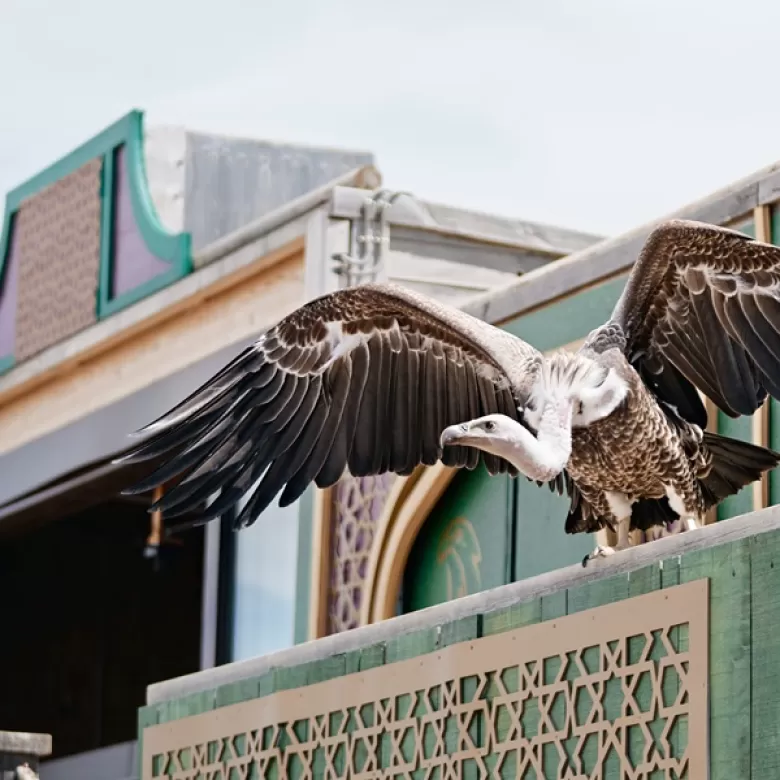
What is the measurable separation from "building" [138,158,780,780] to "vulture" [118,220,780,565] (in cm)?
52

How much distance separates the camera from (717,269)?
9516mm

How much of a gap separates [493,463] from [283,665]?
4.26 ft

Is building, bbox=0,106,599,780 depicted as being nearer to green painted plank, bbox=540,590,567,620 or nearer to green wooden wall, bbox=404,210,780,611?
green wooden wall, bbox=404,210,780,611

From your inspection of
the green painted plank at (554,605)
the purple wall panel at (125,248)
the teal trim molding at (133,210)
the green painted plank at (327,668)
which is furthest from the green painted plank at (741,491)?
the purple wall panel at (125,248)

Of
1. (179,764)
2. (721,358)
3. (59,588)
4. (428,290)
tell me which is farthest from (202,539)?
(721,358)

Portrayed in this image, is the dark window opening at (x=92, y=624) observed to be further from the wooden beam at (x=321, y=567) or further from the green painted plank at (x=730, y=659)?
the green painted plank at (x=730, y=659)

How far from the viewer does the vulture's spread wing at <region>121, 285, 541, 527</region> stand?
10453mm

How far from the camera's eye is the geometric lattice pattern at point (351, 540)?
1429 cm

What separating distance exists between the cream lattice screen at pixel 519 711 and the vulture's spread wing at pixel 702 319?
1.52 meters

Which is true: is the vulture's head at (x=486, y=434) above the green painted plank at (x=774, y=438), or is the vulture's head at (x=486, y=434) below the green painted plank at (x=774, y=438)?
below

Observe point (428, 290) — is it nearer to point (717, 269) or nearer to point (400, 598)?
point (400, 598)

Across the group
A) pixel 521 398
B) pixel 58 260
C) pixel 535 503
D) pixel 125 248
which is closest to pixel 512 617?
pixel 521 398

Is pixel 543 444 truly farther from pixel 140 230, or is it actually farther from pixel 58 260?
pixel 58 260

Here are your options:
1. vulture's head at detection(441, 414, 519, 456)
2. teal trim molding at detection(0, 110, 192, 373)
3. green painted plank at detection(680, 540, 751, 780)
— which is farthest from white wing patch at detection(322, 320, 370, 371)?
teal trim molding at detection(0, 110, 192, 373)
